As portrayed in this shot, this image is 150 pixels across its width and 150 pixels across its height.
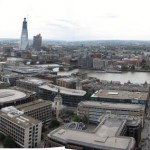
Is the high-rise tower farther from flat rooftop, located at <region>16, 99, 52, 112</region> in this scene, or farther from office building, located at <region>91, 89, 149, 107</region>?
flat rooftop, located at <region>16, 99, 52, 112</region>

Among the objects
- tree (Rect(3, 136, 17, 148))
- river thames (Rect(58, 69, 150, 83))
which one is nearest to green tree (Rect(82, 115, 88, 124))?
tree (Rect(3, 136, 17, 148))

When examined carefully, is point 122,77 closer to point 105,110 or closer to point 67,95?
point 67,95

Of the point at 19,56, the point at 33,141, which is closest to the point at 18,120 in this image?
the point at 33,141

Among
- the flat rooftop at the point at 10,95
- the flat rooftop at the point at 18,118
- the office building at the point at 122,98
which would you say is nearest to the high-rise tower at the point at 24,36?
the flat rooftop at the point at 10,95

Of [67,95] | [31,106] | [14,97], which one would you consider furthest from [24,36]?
[31,106]

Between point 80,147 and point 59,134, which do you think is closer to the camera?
point 80,147

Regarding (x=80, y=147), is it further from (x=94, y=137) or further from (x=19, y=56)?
(x=19, y=56)
